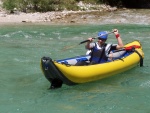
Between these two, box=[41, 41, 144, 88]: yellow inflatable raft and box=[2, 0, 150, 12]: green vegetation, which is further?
box=[2, 0, 150, 12]: green vegetation

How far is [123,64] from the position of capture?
8.58 meters

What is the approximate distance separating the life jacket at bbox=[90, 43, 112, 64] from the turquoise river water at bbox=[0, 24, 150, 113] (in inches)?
17.0

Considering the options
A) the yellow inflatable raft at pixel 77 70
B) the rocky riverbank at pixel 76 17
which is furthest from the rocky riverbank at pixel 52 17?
the yellow inflatable raft at pixel 77 70

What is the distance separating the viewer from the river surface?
669 cm

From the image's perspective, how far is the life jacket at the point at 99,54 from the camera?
26.6 feet

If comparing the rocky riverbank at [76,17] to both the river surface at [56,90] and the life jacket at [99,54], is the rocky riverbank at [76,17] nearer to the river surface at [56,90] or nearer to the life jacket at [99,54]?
the river surface at [56,90]

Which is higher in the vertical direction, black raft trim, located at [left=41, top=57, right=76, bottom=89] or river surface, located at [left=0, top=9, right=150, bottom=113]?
black raft trim, located at [left=41, top=57, right=76, bottom=89]

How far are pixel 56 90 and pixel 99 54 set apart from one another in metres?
1.26

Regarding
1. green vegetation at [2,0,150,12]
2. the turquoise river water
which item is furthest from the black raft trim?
green vegetation at [2,0,150,12]

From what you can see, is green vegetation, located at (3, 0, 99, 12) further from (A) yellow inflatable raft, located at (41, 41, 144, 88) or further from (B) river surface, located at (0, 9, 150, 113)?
(A) yellow inflatable raft, located at (41, 41, 144, 88)

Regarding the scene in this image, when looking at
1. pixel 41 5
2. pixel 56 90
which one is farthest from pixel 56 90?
pixel 41 5

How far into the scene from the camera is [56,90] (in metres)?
7.50

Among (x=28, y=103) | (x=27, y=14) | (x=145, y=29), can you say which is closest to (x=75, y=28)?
(x=145, y=29)

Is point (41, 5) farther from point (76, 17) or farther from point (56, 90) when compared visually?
point (56, 90)
